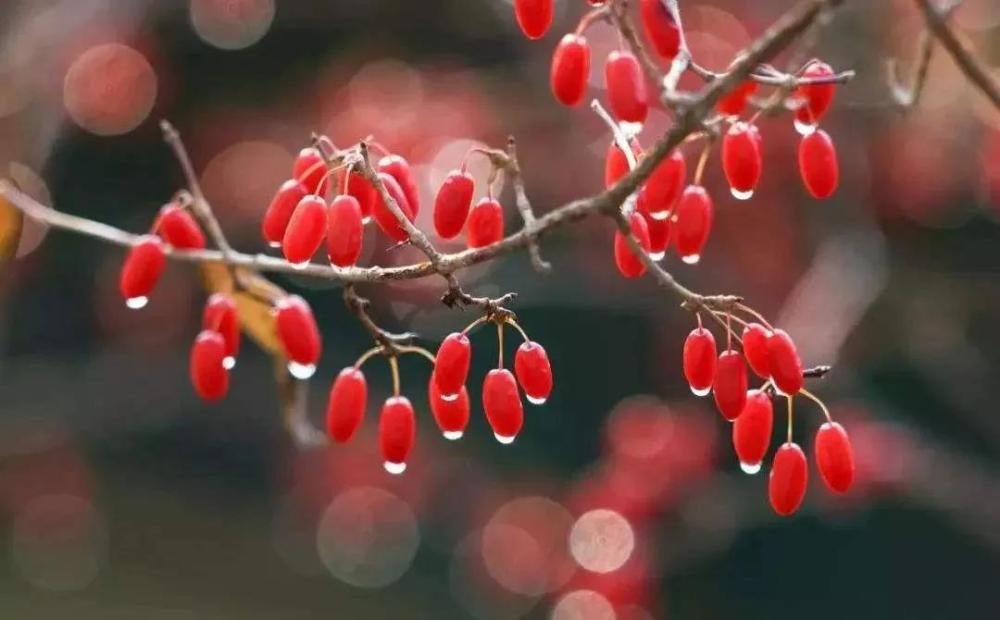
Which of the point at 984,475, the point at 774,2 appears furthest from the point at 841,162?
the point at 984,475

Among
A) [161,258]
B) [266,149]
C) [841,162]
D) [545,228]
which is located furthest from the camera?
[266,149]

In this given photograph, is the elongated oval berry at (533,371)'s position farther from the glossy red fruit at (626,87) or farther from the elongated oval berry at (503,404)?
the glossy red fruit at (626,87)

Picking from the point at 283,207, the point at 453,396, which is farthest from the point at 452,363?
the point at 283,207

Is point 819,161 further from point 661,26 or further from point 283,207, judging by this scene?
point 283,207

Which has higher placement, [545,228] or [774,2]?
[545,228]

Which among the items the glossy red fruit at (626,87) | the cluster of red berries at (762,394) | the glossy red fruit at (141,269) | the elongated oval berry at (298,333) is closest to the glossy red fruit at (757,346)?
the cluster of red berries at (762,394)

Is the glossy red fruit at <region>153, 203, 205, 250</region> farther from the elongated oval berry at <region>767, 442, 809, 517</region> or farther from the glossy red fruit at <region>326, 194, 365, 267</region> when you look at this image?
the elongated oval berry at <region>767, 442, 809, 517</region>

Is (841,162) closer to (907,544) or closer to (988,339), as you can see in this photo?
(988,339)

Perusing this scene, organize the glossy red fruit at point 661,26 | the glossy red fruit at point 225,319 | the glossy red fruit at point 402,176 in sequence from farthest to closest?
the glossy red fruit at point 225,319
the glossy red fruit at point 402,176
the glossy red fruit at point 661,26
